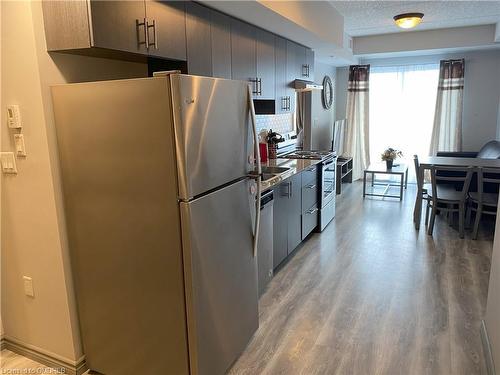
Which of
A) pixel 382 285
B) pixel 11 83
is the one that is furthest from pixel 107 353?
pixel 382 285

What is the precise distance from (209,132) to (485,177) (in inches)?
167

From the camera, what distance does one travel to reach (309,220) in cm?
420

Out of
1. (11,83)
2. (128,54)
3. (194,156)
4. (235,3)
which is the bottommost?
(194,156)

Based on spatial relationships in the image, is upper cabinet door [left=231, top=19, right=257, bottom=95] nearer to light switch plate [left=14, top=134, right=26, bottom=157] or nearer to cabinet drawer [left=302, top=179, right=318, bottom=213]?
cabinet drawer [left=302, top=179, right=318, bottom=213]

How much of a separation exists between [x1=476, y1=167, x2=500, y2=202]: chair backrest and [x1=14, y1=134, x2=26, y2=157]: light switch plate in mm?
4236

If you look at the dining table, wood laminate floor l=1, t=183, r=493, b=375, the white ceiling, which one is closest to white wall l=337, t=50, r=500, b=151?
the white ceiling

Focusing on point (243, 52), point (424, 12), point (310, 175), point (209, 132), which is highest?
point (424, 12)

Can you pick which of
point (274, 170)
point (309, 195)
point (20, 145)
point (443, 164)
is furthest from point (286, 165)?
point (20, 145)

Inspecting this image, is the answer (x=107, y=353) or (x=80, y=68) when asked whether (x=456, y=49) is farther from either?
(x=107, y=353)

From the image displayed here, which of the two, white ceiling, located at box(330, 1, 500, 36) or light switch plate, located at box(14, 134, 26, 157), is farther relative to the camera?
white ceiling, located at box(330, 1, 500, 36)

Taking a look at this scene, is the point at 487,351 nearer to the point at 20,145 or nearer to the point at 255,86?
the point at 255,86

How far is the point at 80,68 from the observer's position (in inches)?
83.4

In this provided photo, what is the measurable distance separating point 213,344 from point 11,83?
5.65 feet

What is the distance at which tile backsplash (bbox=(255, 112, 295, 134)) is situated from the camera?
435cm
